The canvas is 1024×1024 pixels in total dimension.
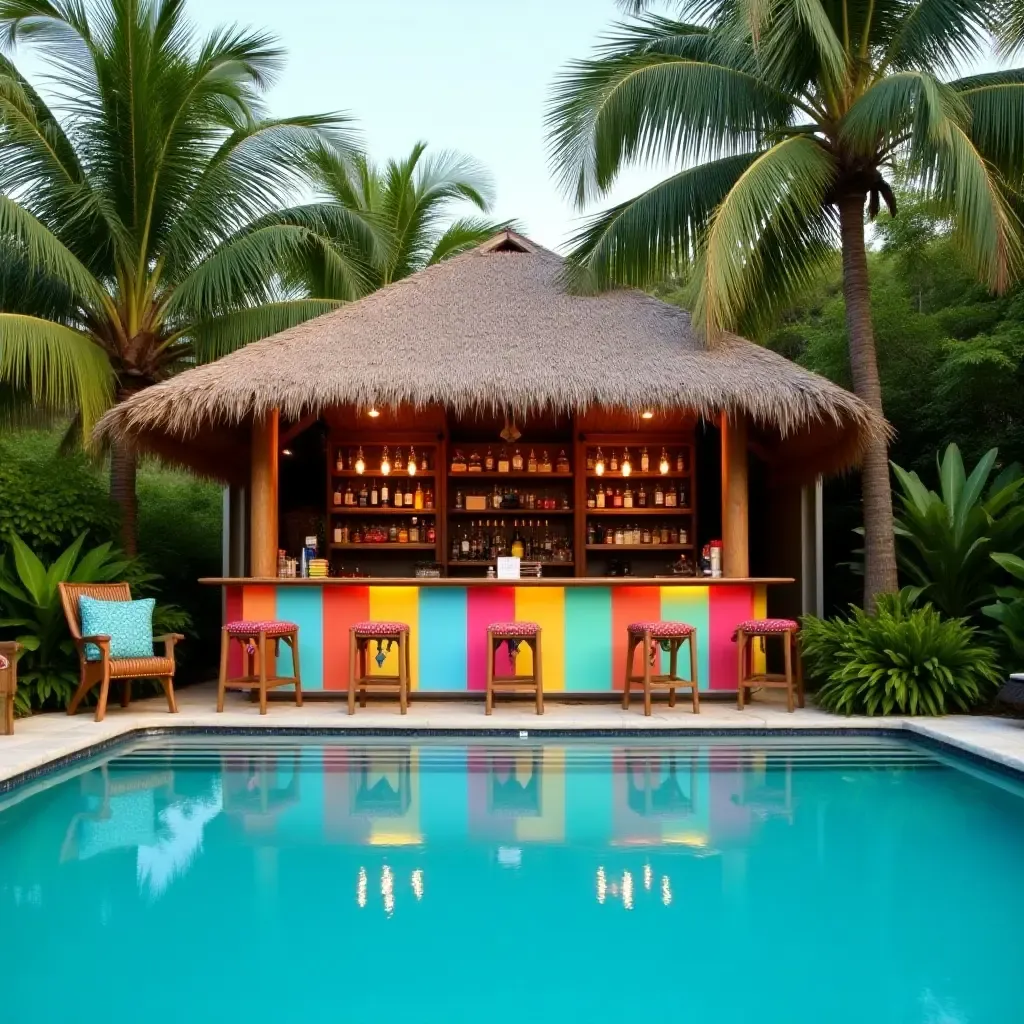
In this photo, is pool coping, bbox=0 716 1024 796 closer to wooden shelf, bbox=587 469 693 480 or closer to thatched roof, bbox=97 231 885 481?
thatched roof, bbox=97 231 885 481

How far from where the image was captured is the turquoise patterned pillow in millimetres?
7387

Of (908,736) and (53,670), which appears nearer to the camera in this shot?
(908,736)

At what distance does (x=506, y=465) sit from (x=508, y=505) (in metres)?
0.40

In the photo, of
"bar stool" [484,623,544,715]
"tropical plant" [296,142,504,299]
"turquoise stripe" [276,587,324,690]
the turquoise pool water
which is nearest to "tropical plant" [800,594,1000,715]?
the turquoise pool water

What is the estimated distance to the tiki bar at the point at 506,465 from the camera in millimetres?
8258

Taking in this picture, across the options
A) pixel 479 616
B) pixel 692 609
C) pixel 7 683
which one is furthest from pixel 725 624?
pixel 7 683

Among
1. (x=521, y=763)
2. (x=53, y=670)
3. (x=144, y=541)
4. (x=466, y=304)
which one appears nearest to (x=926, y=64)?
(x=466, y=304)

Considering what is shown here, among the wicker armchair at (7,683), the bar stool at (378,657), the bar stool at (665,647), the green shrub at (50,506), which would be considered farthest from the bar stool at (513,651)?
the green shrub at (50,506)

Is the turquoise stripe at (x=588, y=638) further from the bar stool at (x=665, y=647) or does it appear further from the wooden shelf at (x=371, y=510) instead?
the wooden shelf at (x=371, y=510)

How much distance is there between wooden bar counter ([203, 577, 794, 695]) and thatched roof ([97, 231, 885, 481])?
1.42 metres

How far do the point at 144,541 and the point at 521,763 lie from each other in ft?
24.0

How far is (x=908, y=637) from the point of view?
7559 mm

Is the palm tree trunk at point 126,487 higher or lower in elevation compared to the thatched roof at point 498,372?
lower

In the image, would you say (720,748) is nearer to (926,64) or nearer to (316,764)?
(316,764)
